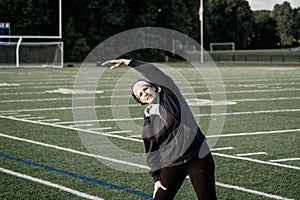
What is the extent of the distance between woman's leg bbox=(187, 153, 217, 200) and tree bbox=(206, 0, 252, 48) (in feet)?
247

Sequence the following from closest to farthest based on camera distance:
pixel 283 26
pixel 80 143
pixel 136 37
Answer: pixel 80 143 < pixel 136 37 < pixel 283 26

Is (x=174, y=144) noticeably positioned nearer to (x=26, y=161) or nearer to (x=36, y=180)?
(x=36, y=180)

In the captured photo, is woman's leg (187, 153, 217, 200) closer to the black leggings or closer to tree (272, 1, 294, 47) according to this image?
the black leggings

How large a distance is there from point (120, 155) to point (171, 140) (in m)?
4.21

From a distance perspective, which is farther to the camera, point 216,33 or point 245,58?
point 216,33

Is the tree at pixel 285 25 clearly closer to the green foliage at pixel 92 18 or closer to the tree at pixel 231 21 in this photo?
the tree at pixel 231 21

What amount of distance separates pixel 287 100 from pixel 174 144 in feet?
41.7

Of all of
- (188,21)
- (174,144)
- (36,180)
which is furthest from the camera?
(188,21)

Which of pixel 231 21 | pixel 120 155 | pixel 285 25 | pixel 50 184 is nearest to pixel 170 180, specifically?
pixel 50 184

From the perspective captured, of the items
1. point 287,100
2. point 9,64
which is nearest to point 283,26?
point 9,64

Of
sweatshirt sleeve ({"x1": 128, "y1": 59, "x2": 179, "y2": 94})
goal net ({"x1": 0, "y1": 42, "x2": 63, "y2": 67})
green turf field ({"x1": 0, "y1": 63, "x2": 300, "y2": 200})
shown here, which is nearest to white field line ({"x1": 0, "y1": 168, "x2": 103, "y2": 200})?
green turf field ({"x1": 0, "y1": 63, "x2": 300, "y2": 200})

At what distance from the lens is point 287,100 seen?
1667 centimetres

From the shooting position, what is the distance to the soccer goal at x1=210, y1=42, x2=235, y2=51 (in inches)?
3017

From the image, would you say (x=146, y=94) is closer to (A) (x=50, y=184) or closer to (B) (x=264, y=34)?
(A) (x=50, y=184)
